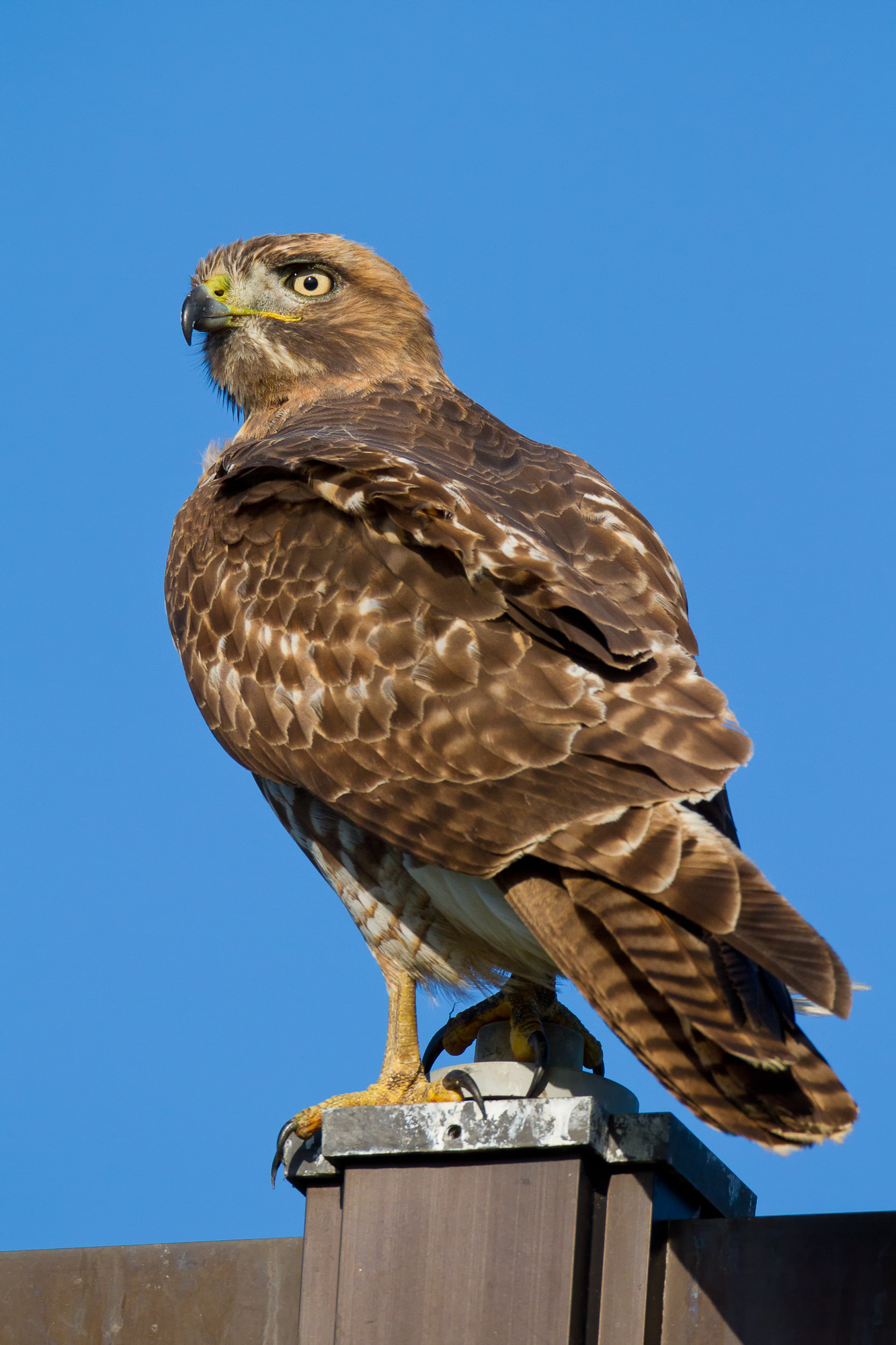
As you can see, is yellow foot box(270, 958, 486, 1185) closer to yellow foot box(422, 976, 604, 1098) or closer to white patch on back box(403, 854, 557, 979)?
yellow foot box(422, 976, 604, 1098)

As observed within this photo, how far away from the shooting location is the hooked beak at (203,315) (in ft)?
22.7

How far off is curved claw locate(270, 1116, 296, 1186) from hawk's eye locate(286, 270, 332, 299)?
3773 millimetres

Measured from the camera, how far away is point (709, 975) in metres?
3.57

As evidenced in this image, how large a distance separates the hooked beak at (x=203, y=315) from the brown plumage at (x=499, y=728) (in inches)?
39.7

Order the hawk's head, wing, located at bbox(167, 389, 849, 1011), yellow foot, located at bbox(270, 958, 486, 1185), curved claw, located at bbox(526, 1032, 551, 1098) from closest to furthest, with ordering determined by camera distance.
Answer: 1. wing, located at bbox(167, 389, 849, 1011)
2. curved claw, located at bbox(526, 1032, 551, 1098)
3. yellow foot, located at bbox(270, 958, 486, 1185)
4. the hawk's head

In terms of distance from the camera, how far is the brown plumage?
356 cm

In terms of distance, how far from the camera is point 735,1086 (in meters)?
3.51

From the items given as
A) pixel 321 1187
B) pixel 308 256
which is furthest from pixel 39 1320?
pixel 308 256

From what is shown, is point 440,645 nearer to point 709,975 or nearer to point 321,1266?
point 709,975

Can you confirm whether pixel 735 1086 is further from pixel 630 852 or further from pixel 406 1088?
pixel 406 1088

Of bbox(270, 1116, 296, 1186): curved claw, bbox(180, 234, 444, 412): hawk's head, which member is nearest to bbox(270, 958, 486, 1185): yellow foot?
bbox(270, 1116, 296, 1186): curved claw

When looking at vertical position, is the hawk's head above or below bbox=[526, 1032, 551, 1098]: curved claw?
above

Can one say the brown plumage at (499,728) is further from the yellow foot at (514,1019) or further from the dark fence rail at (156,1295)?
the dark fence rail at (156,1295)

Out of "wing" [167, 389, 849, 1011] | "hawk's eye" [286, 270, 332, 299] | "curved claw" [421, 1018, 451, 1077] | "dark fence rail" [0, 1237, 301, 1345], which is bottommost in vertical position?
"dark fence rail" [0, 1237, 301, 1345]
